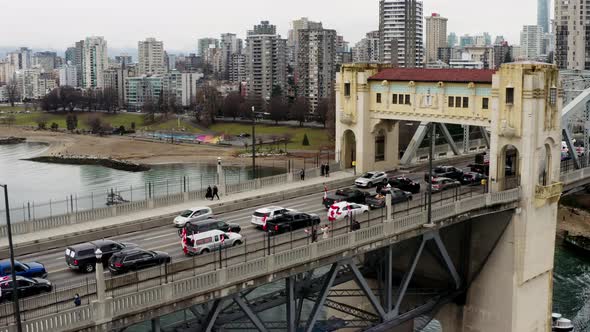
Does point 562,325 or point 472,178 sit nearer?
point 472,178

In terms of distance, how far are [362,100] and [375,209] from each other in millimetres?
11383

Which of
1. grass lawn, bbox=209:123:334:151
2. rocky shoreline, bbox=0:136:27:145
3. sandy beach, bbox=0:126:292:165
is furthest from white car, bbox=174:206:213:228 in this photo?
rocky shoreline, bbox=0:136:27:145

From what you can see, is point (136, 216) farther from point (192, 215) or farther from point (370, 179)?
point (370, 179)

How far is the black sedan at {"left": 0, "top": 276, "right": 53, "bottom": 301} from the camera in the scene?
20891 millimetres

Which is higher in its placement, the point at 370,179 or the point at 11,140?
the point at 370,179

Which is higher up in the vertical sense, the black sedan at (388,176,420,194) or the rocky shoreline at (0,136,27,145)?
the black sedan at (388,176,420,194)

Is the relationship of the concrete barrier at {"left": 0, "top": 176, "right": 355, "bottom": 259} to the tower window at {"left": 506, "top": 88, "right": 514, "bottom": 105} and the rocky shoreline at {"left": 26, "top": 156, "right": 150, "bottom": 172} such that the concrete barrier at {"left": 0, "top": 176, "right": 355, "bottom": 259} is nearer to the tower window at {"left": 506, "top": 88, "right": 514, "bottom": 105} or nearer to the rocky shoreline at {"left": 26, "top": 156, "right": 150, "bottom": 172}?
the tower window at {"left": 506, "top": 88, "right": 514, "bottom": 105}

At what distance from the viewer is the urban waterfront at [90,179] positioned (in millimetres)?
87169

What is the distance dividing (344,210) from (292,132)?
114299mm

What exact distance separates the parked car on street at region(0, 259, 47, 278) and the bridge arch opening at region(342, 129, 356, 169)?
1003 inches

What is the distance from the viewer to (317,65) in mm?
176500

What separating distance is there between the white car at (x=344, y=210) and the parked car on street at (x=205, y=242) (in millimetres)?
7053

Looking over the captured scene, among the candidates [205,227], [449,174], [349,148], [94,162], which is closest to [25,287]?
[205,227]

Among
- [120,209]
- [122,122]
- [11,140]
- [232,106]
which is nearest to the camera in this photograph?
[120,209]
